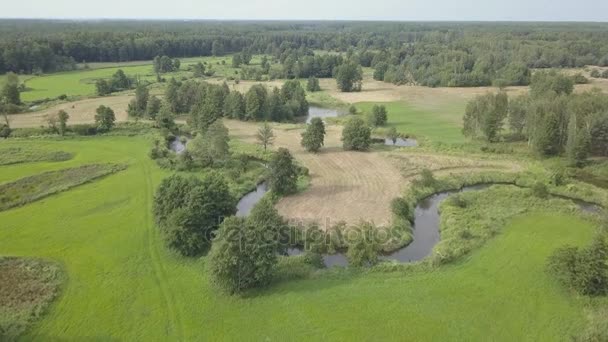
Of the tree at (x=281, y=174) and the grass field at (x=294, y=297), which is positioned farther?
the tree at (x=281, y=174)

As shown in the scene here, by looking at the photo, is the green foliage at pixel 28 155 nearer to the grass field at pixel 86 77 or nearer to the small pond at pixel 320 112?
the grass field at pixel 86 77

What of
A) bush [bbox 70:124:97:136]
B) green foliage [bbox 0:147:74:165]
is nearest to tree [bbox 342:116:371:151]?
green foliage [bbox 0:147:74:165]

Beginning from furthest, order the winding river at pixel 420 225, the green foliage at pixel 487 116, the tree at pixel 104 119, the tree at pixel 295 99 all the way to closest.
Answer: the tree at pixel 295 99 → the tree at pixel 104 119 → the green foliage at pixel 487 116 → the winding river at pixel 420 225

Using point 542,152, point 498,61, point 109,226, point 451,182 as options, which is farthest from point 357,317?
point 498,61

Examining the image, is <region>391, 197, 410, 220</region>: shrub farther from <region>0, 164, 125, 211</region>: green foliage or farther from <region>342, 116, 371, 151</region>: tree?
<region>0, 164, 125, 211</region>: green foliage

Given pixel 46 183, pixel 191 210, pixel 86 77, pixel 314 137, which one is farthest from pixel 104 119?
pixel 86 77

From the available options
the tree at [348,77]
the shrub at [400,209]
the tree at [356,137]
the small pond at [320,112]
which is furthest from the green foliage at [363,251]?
the tree at [348,77]

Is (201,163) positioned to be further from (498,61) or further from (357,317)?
(498,61)
